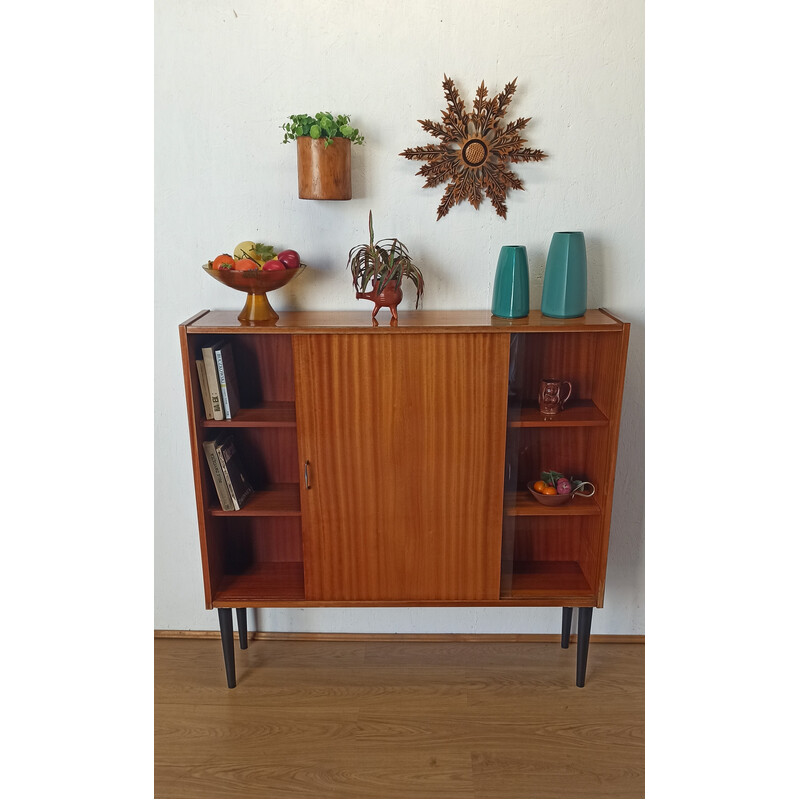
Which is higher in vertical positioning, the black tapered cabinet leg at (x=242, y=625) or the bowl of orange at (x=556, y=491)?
the bowl of orange at (x=556, y=491)

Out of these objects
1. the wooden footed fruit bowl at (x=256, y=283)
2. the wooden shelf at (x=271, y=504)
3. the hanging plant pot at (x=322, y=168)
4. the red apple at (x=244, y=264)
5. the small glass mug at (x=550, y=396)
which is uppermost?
the hanging plant pot at (x=322, y=168)

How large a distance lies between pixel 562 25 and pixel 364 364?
1.16m

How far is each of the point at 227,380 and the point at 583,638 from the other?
1371mm

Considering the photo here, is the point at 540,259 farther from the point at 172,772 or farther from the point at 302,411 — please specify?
the point at 172,772

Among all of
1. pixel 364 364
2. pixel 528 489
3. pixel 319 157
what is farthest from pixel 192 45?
pixel 528 489

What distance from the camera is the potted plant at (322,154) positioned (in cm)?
210

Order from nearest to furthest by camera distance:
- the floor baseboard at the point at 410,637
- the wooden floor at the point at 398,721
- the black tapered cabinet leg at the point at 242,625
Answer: the wooden floor at the point at 398,721 < the black tapered cabinet leg at the point at 242,625 < the floor baseboard at the point at 410,637

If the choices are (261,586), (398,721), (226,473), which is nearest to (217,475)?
(226,473)

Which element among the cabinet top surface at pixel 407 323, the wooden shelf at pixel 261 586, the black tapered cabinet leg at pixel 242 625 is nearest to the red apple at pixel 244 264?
the cabinet top surface at pixel 407 323

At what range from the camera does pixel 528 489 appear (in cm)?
232

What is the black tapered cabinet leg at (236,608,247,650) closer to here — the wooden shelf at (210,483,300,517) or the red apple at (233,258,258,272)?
the wooden shelf at (210,483,300,517)

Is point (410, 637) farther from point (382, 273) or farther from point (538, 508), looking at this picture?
point (382, 273)

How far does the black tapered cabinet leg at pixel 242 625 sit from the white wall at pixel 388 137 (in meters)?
0.74

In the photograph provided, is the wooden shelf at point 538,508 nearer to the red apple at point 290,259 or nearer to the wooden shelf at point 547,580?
the wooden shelf at point 547,580
